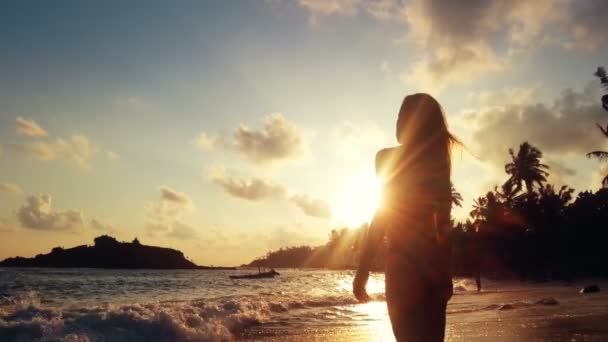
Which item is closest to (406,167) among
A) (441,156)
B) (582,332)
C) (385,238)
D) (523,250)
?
(441,156)

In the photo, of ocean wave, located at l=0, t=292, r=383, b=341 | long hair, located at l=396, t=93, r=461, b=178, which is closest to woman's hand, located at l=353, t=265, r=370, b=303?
long hair, located at l=396, t=93, r=461, b=178

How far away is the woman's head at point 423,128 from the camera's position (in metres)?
2.63

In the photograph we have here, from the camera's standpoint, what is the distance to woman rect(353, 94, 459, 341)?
243 cm

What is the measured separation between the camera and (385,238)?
2.63 meters

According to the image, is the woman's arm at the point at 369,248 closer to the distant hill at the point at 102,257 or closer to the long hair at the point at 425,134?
the long hair at the point at 425,134

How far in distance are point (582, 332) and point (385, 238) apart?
27.1 feet

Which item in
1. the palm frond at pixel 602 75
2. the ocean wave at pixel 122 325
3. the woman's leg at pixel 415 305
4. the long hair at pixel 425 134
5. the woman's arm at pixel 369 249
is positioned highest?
the palm frond at pixel 602 75

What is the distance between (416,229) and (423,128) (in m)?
0.58

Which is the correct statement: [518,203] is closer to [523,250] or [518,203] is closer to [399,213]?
[523,250]

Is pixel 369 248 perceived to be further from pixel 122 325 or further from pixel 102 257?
pixel 102 257

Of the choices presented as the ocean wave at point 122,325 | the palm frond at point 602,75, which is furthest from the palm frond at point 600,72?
the ocean wave at point 122,325

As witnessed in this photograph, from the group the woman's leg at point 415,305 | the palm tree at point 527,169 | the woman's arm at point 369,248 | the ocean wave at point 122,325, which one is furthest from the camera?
the palm tree at point 527,169

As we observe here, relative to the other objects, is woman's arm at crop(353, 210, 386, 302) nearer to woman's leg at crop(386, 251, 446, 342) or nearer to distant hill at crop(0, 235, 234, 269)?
woman's leg at crop(386, 251, 446, 342)

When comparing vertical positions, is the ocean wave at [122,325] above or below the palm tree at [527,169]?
below
